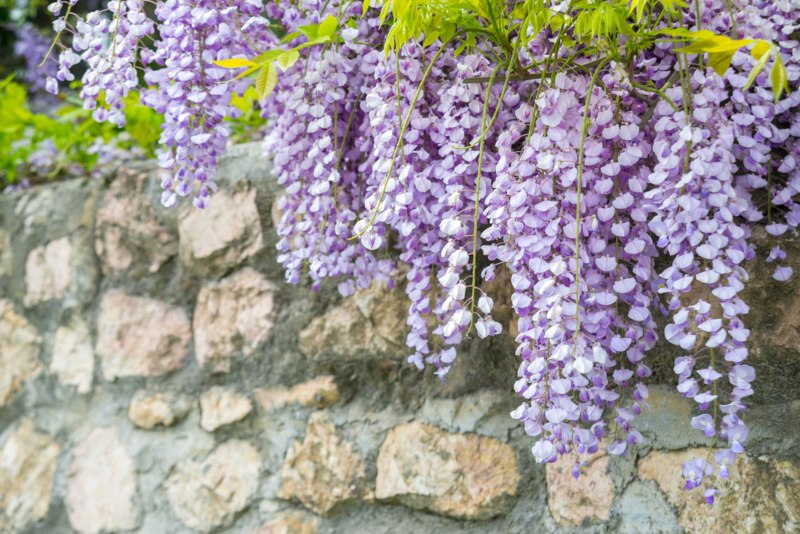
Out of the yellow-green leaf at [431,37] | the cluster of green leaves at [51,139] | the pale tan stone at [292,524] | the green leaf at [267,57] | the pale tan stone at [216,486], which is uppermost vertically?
the cluster of green leaves at [51,139]

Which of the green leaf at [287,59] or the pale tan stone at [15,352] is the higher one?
the green leaf at [287,59]

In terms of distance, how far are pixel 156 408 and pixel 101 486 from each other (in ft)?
0.76

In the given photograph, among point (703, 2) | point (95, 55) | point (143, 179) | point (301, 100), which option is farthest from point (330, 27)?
point (143, 179)

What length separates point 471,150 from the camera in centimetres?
96

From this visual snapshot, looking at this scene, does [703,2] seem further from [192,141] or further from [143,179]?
[143,179]

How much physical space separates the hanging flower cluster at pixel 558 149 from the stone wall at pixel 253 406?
0.10 m

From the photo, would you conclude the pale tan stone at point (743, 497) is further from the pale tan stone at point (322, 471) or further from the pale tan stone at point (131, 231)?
the pale tan stone at point (131, 231)

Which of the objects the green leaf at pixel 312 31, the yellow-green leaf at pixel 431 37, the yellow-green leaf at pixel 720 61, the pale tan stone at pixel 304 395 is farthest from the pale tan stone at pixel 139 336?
the yellow-green leaf at pixel 720 61

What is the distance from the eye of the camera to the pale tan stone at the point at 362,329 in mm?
1341

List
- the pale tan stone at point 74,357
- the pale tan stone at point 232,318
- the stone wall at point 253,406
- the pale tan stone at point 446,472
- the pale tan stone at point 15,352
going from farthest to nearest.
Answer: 1. the pale tan stone at point 15,352
2. the pale tan stone at point 74,357
3. the pale tan stone at point 232,318
4. the pale tan stone at point 446,472
5. the stone wall at point 253,406

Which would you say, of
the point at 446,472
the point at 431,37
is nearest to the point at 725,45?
the point at 431,37

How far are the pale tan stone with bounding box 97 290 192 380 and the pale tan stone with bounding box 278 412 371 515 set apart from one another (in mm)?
355

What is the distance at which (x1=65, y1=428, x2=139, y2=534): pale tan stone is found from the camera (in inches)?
64.5

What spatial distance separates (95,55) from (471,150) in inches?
21.1
